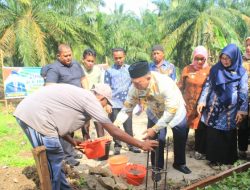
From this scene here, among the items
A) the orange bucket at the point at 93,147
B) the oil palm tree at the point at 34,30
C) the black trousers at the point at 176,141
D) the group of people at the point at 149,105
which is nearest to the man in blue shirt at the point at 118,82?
the group of people at the point at 149,105

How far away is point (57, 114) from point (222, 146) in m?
2.87

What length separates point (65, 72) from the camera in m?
5.04

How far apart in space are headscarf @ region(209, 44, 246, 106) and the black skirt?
47cm

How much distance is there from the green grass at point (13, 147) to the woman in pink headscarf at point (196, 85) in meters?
2.61

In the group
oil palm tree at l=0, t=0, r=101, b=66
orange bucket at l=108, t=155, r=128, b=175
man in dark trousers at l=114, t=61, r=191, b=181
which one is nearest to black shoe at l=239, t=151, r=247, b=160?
man in dark trousers at l=114, t=61, r=191, b=181

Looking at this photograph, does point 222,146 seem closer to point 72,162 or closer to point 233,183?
point 233,183

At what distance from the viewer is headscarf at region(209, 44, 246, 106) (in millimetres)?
4530

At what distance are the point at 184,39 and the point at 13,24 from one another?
33.8 ft

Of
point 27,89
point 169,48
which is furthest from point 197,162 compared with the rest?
point 169,48

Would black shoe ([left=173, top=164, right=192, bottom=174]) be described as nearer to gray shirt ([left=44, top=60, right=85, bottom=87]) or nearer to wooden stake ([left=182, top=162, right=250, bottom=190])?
wooden stake ([left=182, top=162, right=250, bottom=190])

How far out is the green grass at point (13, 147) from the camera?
5.22 meters

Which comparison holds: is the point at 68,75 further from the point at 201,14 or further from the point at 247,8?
the point at 247,8

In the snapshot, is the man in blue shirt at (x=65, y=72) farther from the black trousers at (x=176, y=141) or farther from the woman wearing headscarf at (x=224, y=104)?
the woman wearing headscarf at (x=224, y=104)

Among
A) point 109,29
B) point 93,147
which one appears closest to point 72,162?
point 93,147
